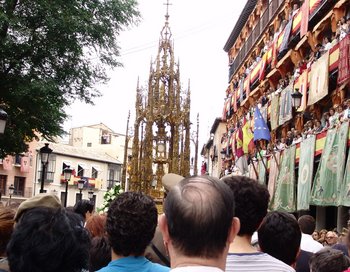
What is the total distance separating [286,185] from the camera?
69.8ft

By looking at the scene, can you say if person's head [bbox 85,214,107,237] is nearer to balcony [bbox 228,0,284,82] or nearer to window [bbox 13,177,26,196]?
balcony [bbox 228,0,284,82]

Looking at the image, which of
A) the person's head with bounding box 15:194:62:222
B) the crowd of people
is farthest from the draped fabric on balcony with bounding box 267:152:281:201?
the person's head with bounding box 15:194:62:222

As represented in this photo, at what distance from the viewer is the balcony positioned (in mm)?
30987

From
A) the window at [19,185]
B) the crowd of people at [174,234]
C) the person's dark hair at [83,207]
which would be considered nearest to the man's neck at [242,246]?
the crowd of people at [174,234]

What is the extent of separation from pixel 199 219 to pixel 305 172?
1732cm

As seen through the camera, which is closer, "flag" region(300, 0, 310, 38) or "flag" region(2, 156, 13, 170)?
"flag" region(300, 0, 310, 38)

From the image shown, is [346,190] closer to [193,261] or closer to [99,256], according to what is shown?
[99,256]

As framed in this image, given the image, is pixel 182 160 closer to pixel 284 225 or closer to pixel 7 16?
pixel 7 16

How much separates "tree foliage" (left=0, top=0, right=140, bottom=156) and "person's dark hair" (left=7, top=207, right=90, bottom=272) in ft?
49.5

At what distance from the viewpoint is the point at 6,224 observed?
3.39m

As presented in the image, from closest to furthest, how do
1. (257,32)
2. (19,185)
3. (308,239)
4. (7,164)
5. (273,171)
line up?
(308,239) < (273,171) < (257,32) < (7,164) < (19,185)

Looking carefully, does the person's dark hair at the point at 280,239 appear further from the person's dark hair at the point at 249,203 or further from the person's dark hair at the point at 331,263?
the person's dark hair at the point at 249,203

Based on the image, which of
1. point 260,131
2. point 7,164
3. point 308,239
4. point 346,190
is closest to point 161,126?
point 260,131

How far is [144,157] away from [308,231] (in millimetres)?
16700
